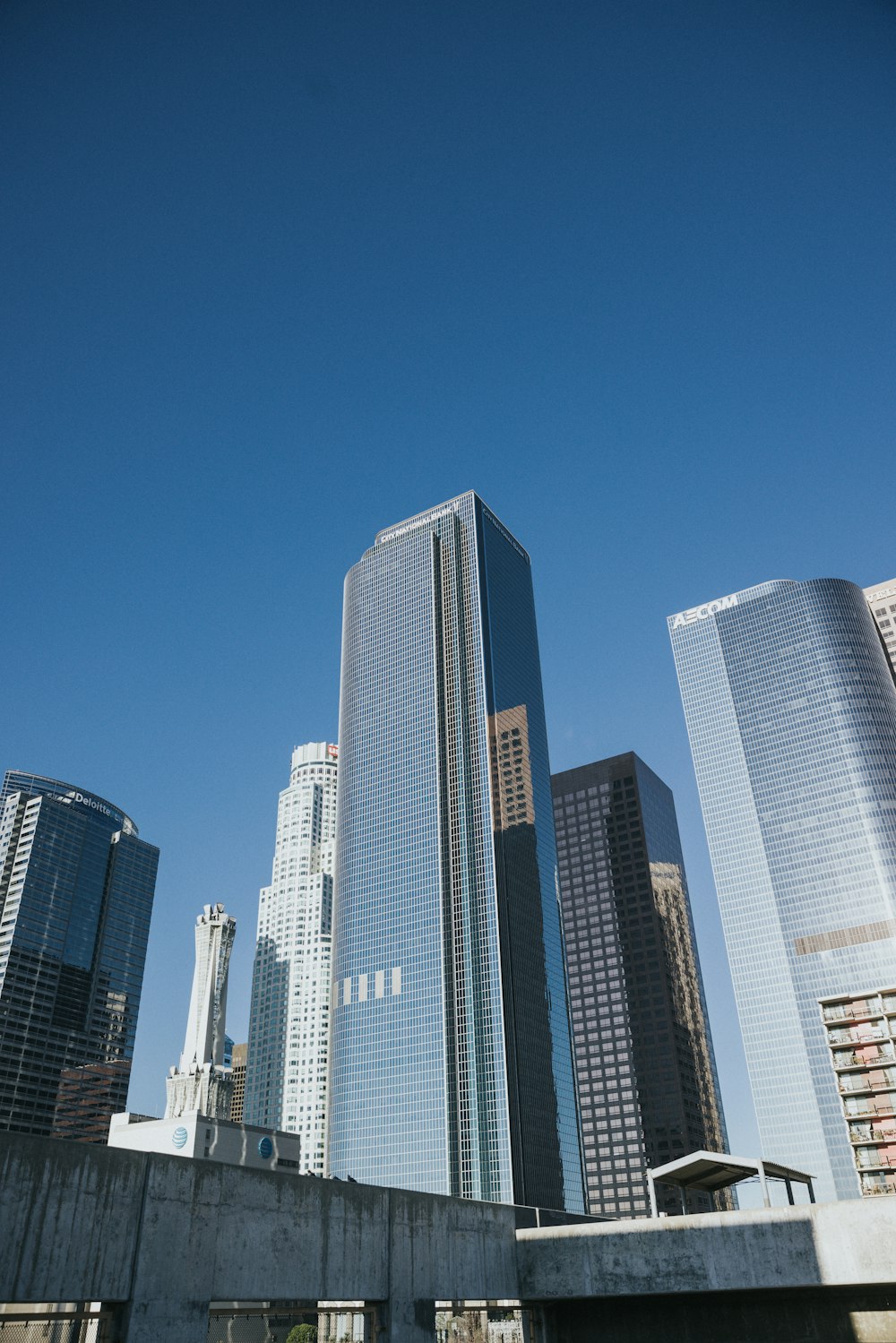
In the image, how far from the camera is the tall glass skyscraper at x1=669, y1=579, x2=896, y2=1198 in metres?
162

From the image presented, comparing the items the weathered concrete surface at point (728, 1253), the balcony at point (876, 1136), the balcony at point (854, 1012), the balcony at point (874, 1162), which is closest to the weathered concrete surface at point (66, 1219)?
the weathered concrete surface at point (728, 1253)

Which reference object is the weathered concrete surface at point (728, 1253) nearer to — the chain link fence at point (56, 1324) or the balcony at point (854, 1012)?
the chain link fence at point (56, 1324)

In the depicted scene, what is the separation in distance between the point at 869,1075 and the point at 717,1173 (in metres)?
57.3

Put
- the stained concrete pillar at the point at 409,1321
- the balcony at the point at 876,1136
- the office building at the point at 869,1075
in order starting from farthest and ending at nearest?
the office building at the point at 869,1075, the balcony at the point at 876,1136, the stained concrete pillar at the point at 409,1321

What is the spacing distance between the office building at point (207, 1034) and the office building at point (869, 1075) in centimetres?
6958

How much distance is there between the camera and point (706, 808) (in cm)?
19438

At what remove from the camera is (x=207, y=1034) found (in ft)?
383

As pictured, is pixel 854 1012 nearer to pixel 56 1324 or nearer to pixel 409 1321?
pixel 409 1321

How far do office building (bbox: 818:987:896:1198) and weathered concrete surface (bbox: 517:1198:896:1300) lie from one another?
6079cm

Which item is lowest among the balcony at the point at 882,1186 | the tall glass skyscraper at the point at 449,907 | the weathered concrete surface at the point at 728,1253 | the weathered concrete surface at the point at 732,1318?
the weathered concrete surface at the point at 732,1318

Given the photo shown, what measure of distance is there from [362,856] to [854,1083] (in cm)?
10491

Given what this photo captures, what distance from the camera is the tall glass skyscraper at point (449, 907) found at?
152 meters

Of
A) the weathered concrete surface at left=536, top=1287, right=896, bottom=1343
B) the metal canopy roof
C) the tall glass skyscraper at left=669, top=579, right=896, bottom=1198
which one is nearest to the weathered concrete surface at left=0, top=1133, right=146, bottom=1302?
the metal canopy roof

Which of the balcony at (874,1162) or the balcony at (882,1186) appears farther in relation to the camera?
the balcony at (874,1162)
